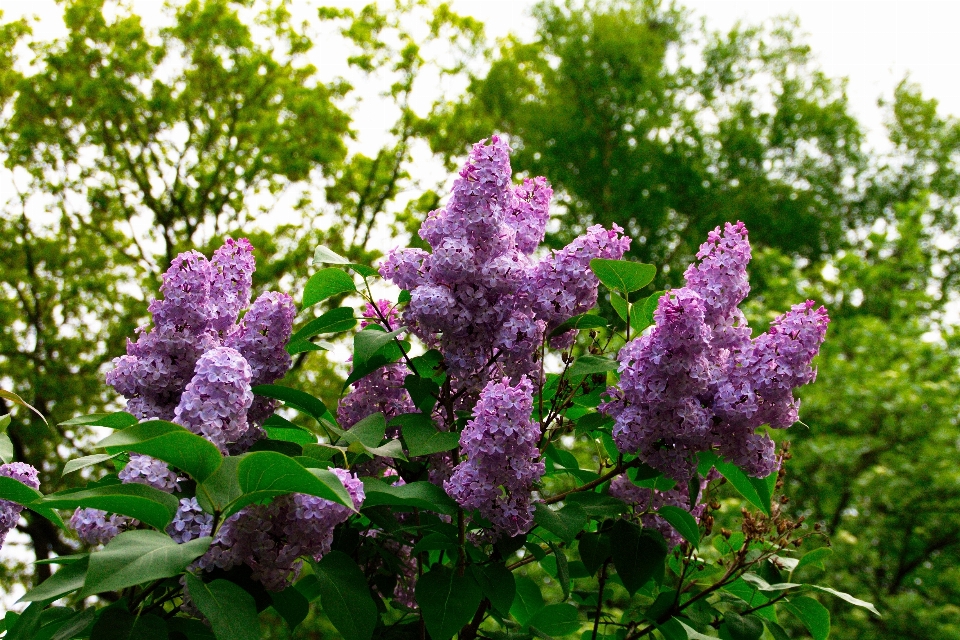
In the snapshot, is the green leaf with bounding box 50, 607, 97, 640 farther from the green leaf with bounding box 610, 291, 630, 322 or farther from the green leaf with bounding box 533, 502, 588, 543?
the green leaf with bounding box 610, 291, 630, 322

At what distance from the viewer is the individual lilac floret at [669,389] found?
105 cm

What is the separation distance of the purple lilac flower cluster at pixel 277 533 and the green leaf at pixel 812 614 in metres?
0.81

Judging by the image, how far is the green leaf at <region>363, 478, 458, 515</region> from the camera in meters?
0.99

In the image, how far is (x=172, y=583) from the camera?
3.16 ft

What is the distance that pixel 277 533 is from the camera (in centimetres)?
98

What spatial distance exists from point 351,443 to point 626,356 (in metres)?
0.37

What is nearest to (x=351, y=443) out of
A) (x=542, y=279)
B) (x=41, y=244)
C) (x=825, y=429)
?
(x=542, y=279)

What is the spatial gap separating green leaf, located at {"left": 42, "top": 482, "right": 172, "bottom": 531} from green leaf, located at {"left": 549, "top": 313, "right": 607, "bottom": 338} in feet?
1.84

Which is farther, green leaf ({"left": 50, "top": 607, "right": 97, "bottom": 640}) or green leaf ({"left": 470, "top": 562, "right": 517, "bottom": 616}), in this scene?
green leaf ({"left": 470, "top": 562, "right": 517, "bottom": 616})

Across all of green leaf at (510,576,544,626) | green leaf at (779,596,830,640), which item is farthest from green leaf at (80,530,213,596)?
green leaf at (779,596,830,640)

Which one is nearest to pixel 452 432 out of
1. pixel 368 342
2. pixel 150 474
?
pixel 368 342

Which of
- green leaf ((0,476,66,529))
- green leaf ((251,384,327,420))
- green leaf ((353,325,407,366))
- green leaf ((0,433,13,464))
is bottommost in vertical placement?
green leaf ((0,476,66,529))

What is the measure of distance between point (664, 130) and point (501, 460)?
14.4 metres

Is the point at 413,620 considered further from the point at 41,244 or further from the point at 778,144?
the point at 778,144
